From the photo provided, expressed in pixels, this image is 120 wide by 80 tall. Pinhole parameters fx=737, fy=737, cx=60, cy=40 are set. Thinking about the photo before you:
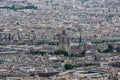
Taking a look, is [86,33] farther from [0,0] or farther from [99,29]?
[0,0]

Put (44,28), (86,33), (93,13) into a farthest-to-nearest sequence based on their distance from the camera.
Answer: (93,13) < (44,28) < (86,33)

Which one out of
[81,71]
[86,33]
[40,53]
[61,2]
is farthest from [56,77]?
[61,2]

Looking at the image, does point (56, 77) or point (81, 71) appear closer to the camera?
point (56, 77)

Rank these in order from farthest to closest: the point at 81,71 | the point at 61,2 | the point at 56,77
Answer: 1. the point at 61,2
2. the point at 81,71
3. the point at 56,77

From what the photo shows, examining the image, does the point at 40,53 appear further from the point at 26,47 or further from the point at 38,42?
the point at 38,42

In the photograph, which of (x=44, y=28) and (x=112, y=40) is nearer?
(x=112, y=40)

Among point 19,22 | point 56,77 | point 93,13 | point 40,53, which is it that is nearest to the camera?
point 56,77

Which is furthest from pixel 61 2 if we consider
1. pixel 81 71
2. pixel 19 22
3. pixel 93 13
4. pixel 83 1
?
pixel 81 71
